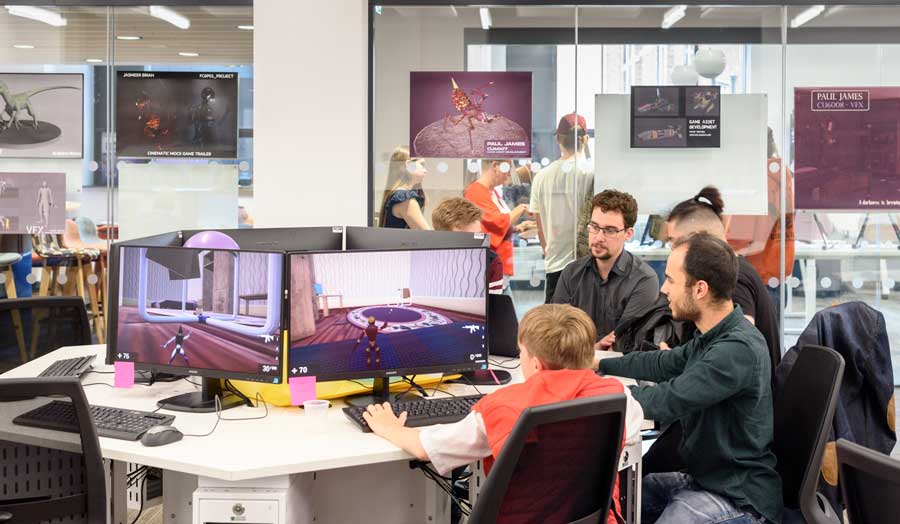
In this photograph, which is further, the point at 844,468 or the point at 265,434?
the point at 265,434

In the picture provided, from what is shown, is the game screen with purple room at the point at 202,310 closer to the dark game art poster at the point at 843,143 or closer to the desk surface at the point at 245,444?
the desk surface at the point at 245,444

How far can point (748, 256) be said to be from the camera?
5.50 meters

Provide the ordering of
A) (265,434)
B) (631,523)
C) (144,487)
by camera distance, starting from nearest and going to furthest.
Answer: (265,434)
(631,523)
(144,487)

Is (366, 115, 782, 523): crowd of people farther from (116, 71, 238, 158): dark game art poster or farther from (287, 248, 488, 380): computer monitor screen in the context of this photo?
(116, 71, 238, 158): dark game art poster

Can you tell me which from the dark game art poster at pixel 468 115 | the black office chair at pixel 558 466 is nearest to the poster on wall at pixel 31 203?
the dark game art poster at pixel 468 115

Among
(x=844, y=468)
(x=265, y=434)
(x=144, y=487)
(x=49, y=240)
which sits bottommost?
(x=144, y=487)

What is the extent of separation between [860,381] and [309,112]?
11.0 ft

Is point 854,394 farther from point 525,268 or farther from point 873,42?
point 873,42

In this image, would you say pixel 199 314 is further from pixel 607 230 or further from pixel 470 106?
pixel 470 106

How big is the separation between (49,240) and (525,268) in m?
2.82

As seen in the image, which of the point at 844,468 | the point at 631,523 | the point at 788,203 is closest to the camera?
the point at 844,468

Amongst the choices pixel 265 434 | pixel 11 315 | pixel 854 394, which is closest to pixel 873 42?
pixel 854 394

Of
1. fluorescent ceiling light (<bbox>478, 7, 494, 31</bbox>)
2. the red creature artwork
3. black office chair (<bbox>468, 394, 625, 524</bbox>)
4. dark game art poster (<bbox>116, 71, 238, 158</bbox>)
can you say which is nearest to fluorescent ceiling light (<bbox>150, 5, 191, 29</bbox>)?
dark game art poster (<bbox>116, 71, 238, 158</bbox>)

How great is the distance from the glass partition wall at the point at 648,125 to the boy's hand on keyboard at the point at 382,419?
2778 millimetres
